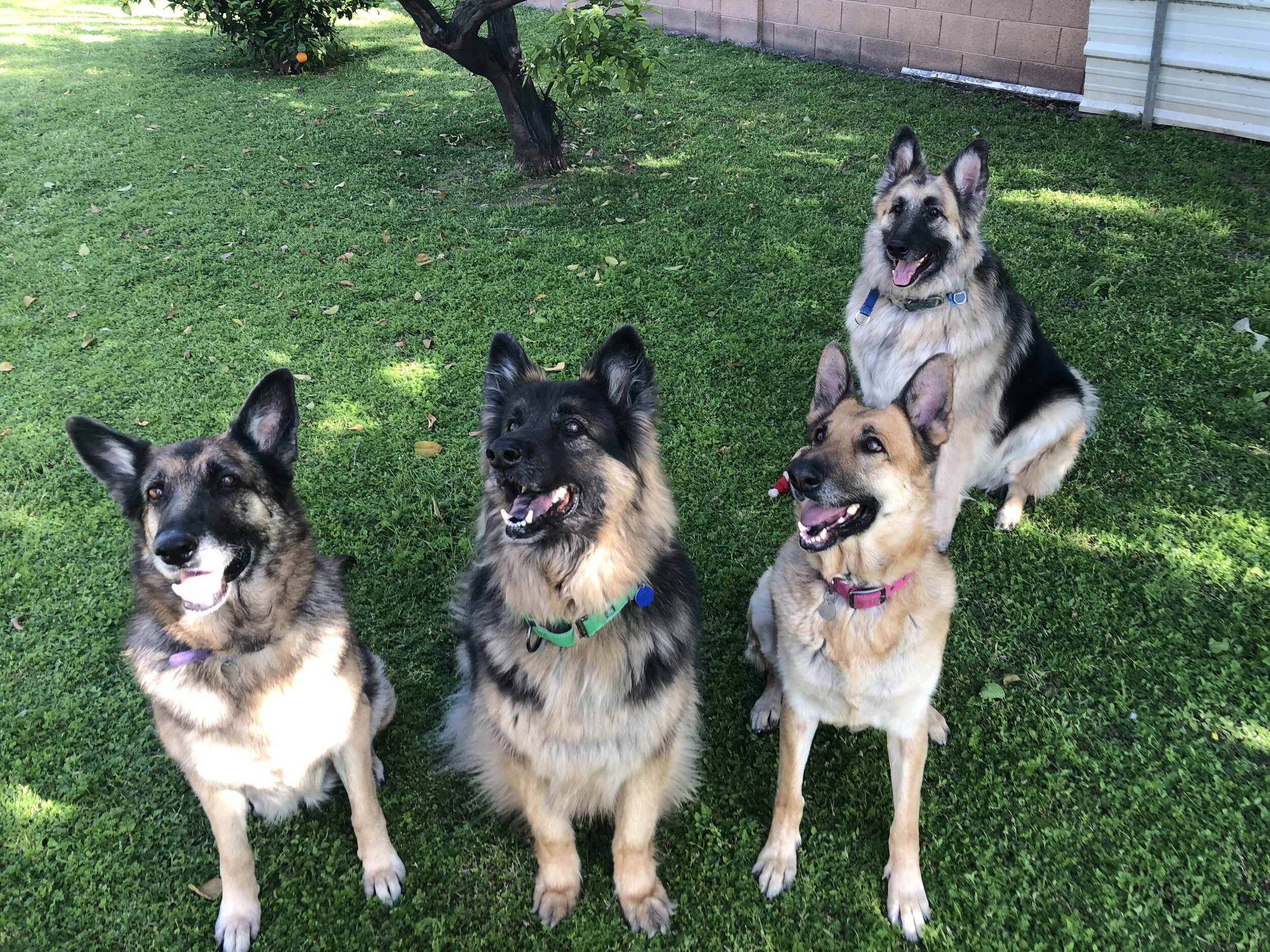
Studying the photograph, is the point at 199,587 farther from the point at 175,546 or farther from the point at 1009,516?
the point at 1009,516

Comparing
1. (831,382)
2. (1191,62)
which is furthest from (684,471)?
(1191,62)

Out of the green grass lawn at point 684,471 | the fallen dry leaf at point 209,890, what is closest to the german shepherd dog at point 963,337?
the green grass lawn at point 684,471

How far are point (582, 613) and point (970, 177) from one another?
3221 millimetres

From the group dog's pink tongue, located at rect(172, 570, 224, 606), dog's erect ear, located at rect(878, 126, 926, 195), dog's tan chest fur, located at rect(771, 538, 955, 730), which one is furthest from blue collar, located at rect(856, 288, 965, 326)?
dog's pink tongue, located at rect(172, 570, 224, 606)

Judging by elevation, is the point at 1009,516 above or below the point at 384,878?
above

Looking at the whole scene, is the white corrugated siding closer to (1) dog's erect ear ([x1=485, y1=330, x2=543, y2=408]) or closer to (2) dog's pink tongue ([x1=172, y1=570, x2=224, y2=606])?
(1) dog's erect ear ([x1=485, y1=330, x2=543, y2=408])

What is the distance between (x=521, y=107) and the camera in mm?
7676

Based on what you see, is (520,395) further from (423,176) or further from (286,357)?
(423,176)

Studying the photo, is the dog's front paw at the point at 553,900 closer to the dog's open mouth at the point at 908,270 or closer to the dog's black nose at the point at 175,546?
the dog's black nose at the point at 175,546

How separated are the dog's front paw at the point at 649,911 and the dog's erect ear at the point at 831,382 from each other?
1.90m

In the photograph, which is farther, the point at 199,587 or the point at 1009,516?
the point at 1009,516

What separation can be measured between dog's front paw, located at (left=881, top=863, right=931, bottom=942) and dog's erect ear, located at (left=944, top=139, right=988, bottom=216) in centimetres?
327

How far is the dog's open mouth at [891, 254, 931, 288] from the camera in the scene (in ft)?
12.8

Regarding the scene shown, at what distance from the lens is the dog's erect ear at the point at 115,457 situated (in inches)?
95.3
